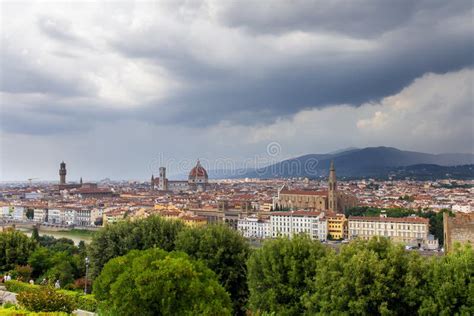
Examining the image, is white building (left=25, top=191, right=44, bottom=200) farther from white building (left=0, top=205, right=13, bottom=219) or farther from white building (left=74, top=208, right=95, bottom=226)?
white building (left=74, top=208, right=95, bottom=226)

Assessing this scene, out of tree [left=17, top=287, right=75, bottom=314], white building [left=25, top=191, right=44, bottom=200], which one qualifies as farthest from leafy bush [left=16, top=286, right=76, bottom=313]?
white building [left=25, top=191, right=44, bottom=200]

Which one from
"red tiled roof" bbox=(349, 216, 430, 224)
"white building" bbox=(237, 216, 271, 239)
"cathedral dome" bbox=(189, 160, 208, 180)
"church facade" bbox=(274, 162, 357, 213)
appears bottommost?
"white building" bbox=(237, 216, 271, 239)

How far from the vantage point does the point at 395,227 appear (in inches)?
1752

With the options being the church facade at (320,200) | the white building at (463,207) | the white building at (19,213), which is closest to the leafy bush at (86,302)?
the church facade at (320,200)

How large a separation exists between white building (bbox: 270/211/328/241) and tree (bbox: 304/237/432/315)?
36.7 metres

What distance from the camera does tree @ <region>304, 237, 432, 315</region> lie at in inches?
364

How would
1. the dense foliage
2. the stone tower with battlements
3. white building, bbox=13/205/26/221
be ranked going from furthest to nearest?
white building, bbox=13/205/26/221
the stone tower with battlements
the dense foliage

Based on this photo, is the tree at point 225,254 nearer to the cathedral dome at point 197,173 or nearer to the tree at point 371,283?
the tree at point 371,283

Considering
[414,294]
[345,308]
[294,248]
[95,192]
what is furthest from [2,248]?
[95,192]

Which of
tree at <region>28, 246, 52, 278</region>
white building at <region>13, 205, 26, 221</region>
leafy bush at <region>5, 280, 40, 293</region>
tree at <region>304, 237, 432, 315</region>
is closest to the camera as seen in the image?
tree at <region>304, 237, 432, 315</region>

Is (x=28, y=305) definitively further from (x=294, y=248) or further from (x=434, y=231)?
(x=434, y=231)

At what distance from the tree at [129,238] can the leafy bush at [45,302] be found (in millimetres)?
6713

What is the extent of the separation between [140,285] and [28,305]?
2166 mm

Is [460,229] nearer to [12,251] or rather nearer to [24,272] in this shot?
[24,272]
